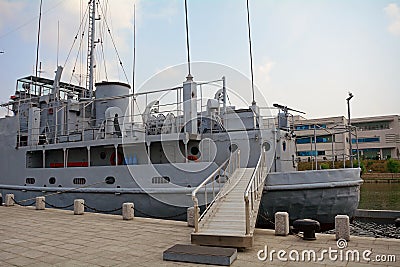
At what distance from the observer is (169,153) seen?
48.8ft

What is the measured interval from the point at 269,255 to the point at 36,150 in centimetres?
1539

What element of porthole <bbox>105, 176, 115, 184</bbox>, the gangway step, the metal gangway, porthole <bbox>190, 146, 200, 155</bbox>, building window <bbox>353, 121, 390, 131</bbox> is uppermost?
building window <bbox>353, 121, 390, 131</bbox>

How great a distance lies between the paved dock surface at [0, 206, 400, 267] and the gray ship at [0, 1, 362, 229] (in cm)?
247

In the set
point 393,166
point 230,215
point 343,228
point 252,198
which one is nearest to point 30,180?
point 230,215

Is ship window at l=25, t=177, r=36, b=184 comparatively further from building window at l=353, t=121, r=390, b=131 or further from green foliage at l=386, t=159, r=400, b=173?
building window at l=353, t=121, r=390, b=131

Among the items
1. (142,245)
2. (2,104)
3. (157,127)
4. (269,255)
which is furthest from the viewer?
(2,104)

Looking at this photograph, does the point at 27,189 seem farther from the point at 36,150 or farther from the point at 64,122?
the point at 64,122

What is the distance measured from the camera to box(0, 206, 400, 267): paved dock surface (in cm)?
718

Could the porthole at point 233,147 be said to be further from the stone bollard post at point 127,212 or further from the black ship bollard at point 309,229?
the black ship bollard at point 309,229

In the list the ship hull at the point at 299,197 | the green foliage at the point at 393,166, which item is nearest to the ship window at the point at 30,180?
the ship hull at the point at 299,197

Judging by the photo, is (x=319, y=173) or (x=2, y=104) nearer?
(x=319, y=173)

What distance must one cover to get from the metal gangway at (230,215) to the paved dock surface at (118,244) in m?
0.45

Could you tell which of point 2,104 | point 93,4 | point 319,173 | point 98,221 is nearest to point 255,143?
point 319,173

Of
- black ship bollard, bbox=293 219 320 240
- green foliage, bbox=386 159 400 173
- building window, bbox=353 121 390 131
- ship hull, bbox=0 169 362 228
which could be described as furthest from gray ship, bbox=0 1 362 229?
building window, bbox=353 121 390 131
